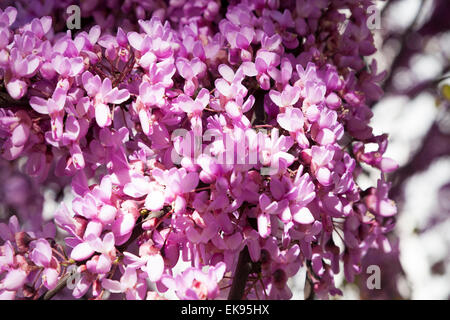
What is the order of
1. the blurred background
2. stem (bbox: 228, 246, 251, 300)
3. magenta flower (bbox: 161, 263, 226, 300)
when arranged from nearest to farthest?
→ 1. magenta flower (bbox: 161, 263, 226, 300)
2. stem (bbox: 228, 246, 251, 300)
3. the blurred background

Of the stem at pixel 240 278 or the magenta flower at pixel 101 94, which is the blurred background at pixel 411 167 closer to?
the stem at pixel 240 278

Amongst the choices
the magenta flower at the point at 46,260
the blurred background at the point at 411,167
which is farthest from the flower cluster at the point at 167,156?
the blurred background at the point at 411,167

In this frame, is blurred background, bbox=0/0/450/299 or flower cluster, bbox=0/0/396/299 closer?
flower cluster, bbox=0/0/396/299

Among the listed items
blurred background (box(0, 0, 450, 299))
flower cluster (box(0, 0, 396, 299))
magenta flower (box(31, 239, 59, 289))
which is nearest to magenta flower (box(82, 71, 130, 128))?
flower cluster (box(0, 0, 396, 299))

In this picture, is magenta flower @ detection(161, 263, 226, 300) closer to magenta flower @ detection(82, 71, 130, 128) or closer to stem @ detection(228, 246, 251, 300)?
stem @ detection(228, 246, 251, 300)

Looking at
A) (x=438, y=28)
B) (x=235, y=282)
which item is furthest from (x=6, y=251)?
(x=438, y=28)
